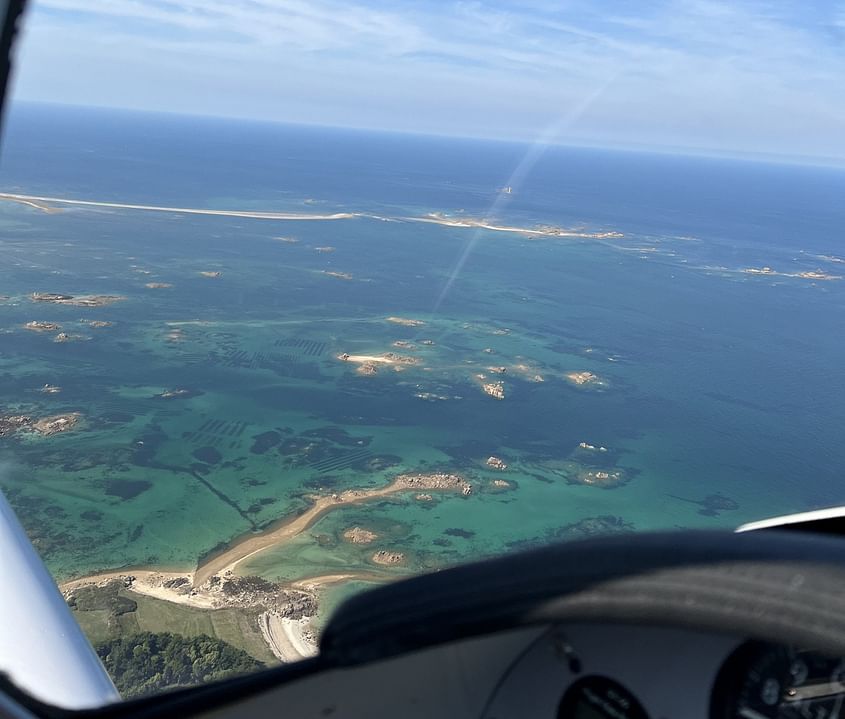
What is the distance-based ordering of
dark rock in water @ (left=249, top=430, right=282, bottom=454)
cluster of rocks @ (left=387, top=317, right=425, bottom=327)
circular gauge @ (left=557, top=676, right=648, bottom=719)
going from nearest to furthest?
circular gauge @ (left=557, top=676, right=648, bottom=719), dark rock in water @ (left=249, top=430, right=282, bottom=454), cluster of rocks @ (left=387, top=317, right=425, bottom=327)

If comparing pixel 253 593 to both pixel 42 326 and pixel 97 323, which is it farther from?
pixel 97 323

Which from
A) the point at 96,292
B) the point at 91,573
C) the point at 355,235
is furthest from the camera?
the point at 355,235

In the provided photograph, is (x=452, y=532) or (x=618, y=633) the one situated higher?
(x=618, y=633)

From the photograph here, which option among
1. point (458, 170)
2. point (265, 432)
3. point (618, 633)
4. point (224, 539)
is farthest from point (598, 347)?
point (458, 170)

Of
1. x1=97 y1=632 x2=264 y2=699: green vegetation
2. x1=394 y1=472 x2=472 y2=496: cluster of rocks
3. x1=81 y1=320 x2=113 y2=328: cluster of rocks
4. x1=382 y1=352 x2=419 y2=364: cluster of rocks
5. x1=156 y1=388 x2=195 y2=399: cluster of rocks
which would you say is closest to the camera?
x1=97 y1=632 x2=264 y2=699: green vegetation

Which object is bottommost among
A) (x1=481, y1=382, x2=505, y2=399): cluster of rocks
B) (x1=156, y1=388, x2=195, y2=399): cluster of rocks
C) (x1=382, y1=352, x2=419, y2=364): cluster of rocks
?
(x1=156, y1=388, x2=195, y2=399): cluster of rocks

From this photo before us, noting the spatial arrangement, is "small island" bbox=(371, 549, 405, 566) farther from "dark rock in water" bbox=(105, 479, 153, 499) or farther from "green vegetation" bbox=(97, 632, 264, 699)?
"dark rock in water" bbox=(105, 479, 153, 499)

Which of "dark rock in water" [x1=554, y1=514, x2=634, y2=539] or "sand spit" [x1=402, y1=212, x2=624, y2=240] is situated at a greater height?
"sand spit" [x1=402, y1=212, x2=624, y2=240]

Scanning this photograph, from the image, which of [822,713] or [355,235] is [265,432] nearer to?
[822,713]

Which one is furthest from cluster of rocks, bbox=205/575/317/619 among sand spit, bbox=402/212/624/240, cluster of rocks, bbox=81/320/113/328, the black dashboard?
sand spit, bbox=402/212/624/240
